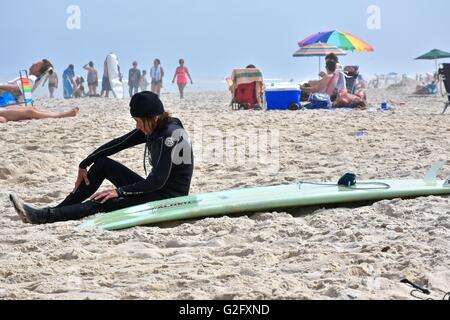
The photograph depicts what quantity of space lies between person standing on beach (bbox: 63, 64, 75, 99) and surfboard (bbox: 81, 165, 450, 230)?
2150cm

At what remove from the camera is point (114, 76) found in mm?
24688

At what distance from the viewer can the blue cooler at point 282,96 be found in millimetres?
13859

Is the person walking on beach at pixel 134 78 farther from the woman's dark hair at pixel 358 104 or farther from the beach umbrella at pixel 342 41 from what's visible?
the woman's dark hair at pixel 358 104

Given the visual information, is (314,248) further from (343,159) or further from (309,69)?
(309,69)

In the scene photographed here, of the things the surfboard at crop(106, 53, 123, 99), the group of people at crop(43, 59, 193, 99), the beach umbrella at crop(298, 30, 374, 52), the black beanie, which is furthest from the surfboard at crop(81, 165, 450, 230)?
the surfboard at crop(106, 53, 123, 99)

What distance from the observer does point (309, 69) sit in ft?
377

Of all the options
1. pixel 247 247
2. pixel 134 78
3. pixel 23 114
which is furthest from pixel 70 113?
pixel 134 78

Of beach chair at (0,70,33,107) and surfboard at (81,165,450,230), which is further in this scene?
beach chair at (0,70,33,107)

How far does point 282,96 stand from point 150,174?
8.51 meters

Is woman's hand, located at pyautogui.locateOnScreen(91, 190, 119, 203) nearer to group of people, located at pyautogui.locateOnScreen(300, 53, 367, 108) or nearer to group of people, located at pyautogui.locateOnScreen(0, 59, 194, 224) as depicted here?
group of people, located at pyautogui.locateOnScreen(0, 59, 194, 224)

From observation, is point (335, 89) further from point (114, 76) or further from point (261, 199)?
A: point (114, 76)

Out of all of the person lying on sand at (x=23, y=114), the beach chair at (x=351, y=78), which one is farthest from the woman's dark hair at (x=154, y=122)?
the beach chair at (x=351, y=78)

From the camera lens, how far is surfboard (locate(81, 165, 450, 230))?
535 centimetres
